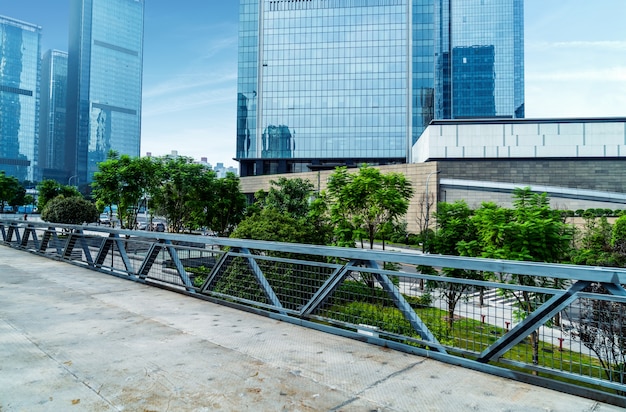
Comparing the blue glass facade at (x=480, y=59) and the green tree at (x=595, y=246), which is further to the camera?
the blue glass facade at (x=480, y=59)

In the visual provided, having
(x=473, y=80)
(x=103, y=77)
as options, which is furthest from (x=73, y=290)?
(x=103, y=77)

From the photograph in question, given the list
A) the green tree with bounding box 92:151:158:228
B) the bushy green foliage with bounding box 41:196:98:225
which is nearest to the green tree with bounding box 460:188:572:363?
the green tree with bounding box 92:151:158:228

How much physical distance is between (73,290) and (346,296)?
5.82 metres

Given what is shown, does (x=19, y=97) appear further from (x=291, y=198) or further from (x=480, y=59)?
(x=291, y=198)

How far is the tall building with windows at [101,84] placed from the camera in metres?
162

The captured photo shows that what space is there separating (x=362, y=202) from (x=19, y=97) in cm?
17092

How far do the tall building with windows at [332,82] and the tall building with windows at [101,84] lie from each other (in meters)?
118

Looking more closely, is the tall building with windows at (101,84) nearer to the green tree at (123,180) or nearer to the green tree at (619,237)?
the green tree at (123,180)

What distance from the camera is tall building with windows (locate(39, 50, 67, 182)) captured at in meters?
173

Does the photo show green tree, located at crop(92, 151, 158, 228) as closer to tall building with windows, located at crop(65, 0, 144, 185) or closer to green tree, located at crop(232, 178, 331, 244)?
green tree, located at crop(232, 178, 331, 244)

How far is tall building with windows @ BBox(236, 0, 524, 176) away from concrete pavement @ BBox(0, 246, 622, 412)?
211ft

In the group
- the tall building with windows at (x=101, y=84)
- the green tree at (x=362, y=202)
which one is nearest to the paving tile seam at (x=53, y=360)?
the green tree at (x=362, y=202)

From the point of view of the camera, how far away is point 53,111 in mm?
177000

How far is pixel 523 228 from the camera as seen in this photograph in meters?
13.8
